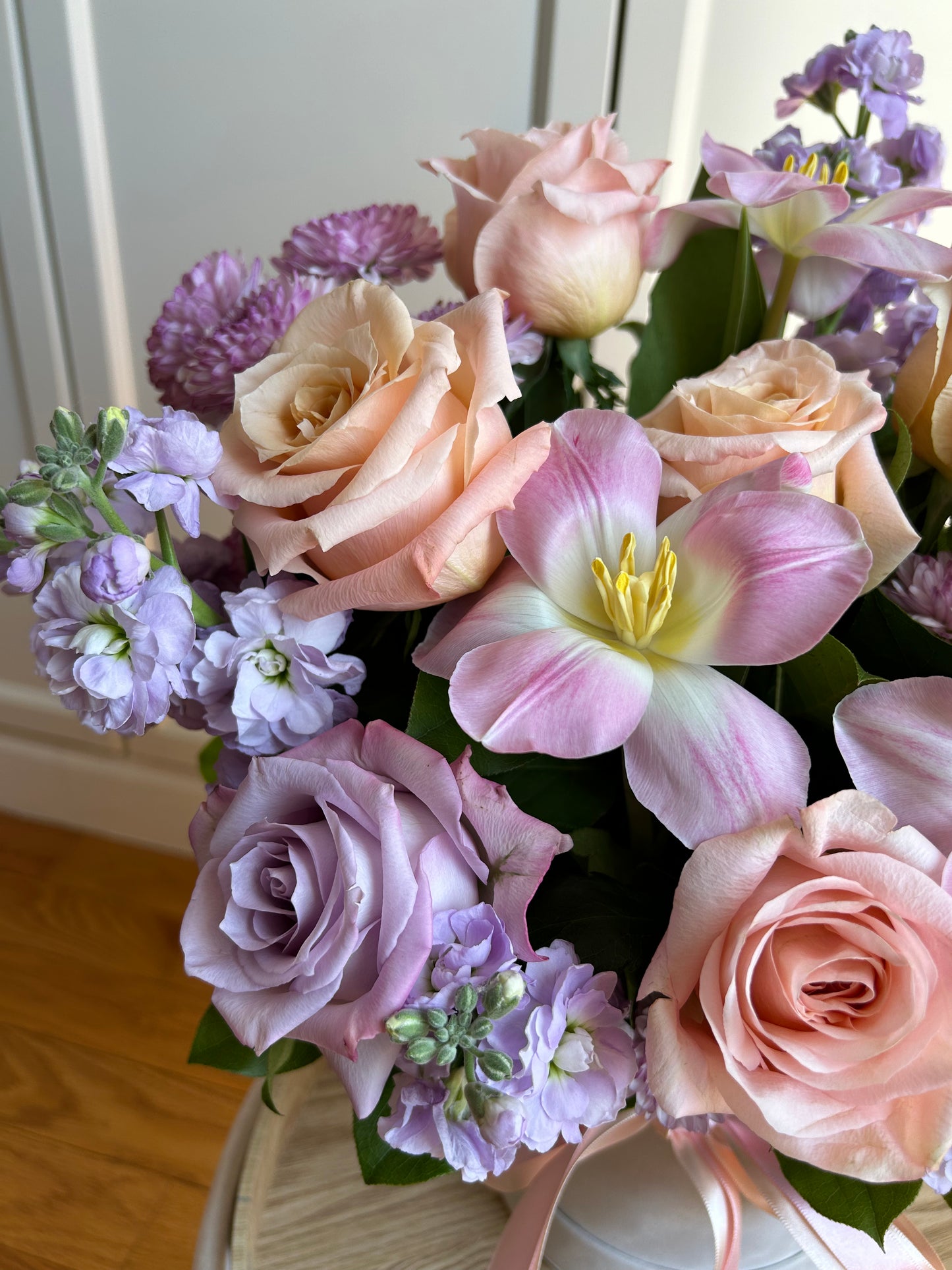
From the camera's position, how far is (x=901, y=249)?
37 cm

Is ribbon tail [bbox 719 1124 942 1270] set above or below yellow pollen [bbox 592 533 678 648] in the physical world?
below

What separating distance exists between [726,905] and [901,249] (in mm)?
241

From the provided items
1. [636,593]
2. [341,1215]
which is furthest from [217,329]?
[341,1215]

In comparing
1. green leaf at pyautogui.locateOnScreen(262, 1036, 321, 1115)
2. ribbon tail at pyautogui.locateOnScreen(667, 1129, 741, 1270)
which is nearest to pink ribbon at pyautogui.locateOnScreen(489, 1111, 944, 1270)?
ribbon tail at pyautogui.locateOnScreen(667, 1129, 741, 1270)

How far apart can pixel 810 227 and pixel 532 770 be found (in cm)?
24

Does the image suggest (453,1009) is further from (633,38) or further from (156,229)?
(156,229)

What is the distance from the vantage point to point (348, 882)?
30 centimetres

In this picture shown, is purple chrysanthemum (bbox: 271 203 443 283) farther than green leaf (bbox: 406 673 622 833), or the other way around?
purple chrysanthemum (bbox: 271 203 443 283)

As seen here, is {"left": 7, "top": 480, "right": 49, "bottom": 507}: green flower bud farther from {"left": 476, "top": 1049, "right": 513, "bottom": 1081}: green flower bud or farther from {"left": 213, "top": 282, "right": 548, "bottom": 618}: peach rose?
{"left": 476, "top": 1049, "right": 513, "bottom": 1081}: green flower bud

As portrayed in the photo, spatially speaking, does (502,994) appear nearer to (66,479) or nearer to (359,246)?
(66,479)

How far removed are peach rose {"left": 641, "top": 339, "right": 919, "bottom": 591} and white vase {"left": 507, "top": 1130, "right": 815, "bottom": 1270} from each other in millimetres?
255

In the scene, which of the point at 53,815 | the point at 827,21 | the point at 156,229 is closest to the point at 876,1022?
the point at 827,21

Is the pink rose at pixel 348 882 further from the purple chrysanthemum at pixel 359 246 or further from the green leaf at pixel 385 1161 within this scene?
the purple chrysanthemum at pixel 359 246

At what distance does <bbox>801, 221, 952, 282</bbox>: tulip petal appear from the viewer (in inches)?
14.3
